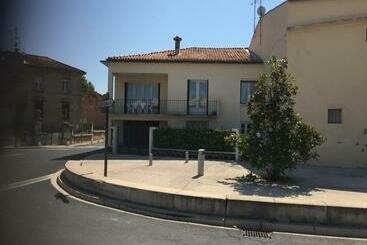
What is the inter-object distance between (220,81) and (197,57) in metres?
2.36

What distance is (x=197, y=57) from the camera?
2988 cm

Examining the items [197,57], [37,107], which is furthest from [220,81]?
[37,107]

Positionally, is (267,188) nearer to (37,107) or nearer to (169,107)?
(37,107)

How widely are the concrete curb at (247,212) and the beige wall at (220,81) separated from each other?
18.8m

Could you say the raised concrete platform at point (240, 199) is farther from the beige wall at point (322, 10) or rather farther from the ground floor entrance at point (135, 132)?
the ground floor entrance at point (135, 132)

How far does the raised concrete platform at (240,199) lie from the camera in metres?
9.06

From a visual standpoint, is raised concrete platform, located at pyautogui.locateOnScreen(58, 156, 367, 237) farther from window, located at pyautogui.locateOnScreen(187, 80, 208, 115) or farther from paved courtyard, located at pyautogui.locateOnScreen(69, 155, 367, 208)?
window, located at pyautogui.locateOnScreen(187, 80, 208, 115)

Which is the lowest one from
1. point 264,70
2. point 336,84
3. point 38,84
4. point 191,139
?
point 191,139

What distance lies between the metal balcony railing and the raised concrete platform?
550 inches

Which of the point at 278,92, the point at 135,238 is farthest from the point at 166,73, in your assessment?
the point at 135,238

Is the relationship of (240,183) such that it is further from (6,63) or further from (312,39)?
(6,63)

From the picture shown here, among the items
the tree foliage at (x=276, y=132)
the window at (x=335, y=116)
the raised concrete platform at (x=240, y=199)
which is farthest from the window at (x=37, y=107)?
the window at (x=335, y=116)

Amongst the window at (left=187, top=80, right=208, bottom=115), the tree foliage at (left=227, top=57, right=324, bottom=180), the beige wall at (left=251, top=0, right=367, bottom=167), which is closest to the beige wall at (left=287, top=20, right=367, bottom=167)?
the beige wall at (left=251, top=0, right=367, bottom=167)

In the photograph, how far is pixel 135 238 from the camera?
786 cm
